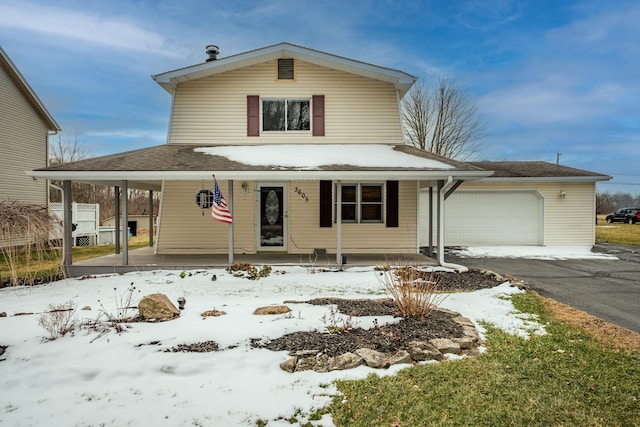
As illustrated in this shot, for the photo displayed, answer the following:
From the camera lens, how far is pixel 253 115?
38.2 feet

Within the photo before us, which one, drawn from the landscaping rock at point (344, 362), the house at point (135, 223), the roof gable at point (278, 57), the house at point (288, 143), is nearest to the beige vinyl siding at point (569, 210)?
the house at point (288, 143)

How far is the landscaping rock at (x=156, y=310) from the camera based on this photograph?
5195mm

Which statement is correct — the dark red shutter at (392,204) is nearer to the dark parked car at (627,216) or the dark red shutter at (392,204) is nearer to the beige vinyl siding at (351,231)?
the beige vinyl siding at (351,231)

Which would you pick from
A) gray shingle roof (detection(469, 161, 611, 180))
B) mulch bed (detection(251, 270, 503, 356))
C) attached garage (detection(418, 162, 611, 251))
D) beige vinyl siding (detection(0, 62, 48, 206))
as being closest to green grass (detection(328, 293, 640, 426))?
mulch bed (detection(251, 270, 503, 356))

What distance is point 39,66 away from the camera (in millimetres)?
27188

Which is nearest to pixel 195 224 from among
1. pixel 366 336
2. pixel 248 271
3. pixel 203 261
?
pixel 203 261

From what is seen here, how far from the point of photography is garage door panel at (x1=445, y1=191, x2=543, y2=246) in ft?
49.7

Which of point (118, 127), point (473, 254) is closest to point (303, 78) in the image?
point (473, 254)

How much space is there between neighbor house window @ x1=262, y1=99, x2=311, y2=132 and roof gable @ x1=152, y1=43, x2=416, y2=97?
4.23 ft

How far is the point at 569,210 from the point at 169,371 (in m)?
16.0

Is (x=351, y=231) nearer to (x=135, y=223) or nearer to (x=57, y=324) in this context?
(x=57, y=324)

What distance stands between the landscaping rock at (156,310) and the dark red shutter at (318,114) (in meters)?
7.70

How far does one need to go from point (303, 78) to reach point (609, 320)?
968cm

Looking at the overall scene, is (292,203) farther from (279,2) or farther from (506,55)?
(506,55)
